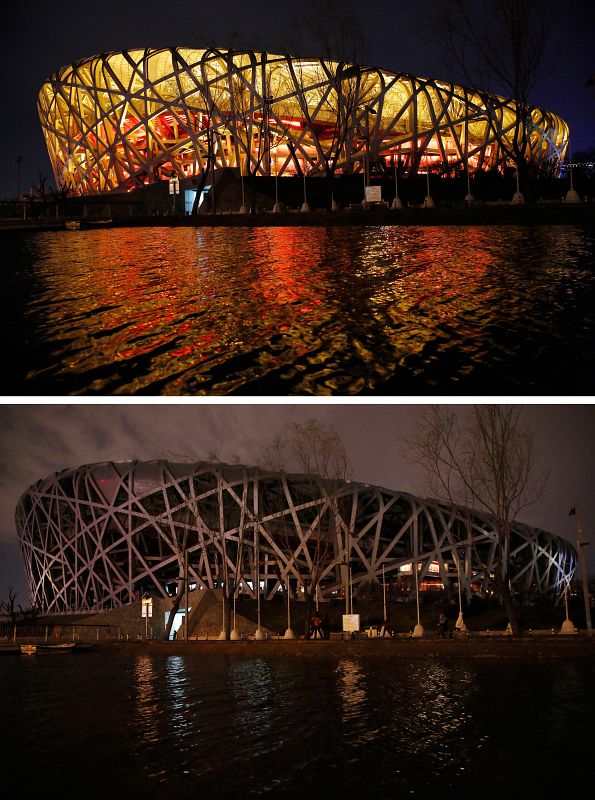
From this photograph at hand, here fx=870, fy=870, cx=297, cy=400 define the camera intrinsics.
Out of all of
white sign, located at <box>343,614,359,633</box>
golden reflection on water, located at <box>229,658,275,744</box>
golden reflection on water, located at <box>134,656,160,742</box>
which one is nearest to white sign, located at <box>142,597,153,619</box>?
white sign, located at <box>343,614,359,633</box>

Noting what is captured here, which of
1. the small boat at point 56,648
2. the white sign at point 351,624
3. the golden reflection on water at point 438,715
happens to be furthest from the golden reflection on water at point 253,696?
the small boat at point 56,648

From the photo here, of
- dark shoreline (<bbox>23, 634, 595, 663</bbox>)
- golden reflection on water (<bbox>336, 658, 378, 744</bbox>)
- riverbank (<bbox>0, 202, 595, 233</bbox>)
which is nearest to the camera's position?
golden reflection on water (<bbox>336, 658, 378, 744</bbox>)

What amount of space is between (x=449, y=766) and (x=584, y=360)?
5.24 meters

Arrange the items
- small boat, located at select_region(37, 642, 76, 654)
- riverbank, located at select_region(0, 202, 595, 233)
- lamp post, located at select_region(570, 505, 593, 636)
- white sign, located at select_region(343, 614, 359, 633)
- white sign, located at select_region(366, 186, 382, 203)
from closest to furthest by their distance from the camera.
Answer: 1. lamp post, located at select_region(570, 505, 593, 636)
2. white sign, located at select_region(343, 614, 359, 633)
3. riverbank, located at select_region(0, 202, 595, 233)
4. small boat, located at select_region(37, 642, 76, 654)
5. white sign, located at select_region(366, 186, 382, 203)

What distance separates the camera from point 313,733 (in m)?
11.2

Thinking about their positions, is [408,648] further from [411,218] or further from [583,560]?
[411,218]

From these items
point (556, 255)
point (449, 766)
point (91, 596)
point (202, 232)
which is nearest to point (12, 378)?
point (449, 766)

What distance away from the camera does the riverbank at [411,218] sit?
95.6 feet

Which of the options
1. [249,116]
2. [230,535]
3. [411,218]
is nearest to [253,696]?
[411,218]

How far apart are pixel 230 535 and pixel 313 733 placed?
40129 mm

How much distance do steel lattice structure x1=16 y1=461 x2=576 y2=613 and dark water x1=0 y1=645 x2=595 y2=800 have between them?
2728 centimetres

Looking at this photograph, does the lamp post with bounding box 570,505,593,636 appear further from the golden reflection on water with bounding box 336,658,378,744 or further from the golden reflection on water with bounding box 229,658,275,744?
the golden reflection on water with bounding box 229,658,275,744

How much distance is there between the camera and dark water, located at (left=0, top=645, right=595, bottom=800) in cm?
860

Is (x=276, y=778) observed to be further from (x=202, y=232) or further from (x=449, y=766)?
(x=202, y=232)
